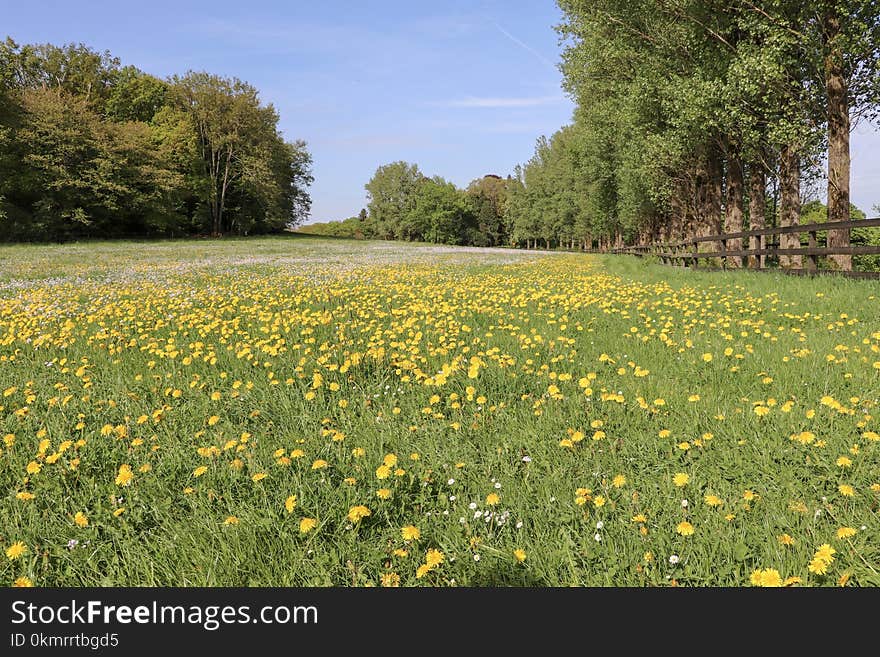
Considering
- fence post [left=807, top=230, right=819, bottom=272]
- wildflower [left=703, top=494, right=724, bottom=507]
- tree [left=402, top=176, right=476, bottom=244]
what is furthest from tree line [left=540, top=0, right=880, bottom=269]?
tree [left=402, top=176, right=476, bottom=244]

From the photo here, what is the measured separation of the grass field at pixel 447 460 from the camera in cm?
207

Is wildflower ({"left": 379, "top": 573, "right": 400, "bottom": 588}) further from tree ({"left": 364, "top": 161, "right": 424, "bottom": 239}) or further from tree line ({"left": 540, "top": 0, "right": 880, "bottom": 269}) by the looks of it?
tree ({"left": 364, "top": 161, "right": 424, "bottom": 239})

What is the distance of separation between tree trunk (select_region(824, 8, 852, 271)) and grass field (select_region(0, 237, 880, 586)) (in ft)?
27.6

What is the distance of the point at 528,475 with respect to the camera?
8.71 feet

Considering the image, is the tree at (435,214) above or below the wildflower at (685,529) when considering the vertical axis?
above

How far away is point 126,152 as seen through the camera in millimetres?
42781

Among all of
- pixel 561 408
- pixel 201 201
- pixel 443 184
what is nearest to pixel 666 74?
pixel 561 408

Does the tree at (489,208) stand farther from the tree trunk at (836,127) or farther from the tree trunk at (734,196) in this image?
the tree trunk at (836,127)

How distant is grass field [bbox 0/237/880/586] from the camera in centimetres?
207

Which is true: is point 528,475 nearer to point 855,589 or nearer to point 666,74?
point 855,589

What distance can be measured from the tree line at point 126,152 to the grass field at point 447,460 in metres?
43.4

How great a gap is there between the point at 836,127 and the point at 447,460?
1458 cm

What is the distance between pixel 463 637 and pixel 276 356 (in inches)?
152

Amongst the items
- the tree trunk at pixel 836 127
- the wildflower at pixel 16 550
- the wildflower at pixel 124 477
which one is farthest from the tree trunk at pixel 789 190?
the wildflower at pixel 16 550
